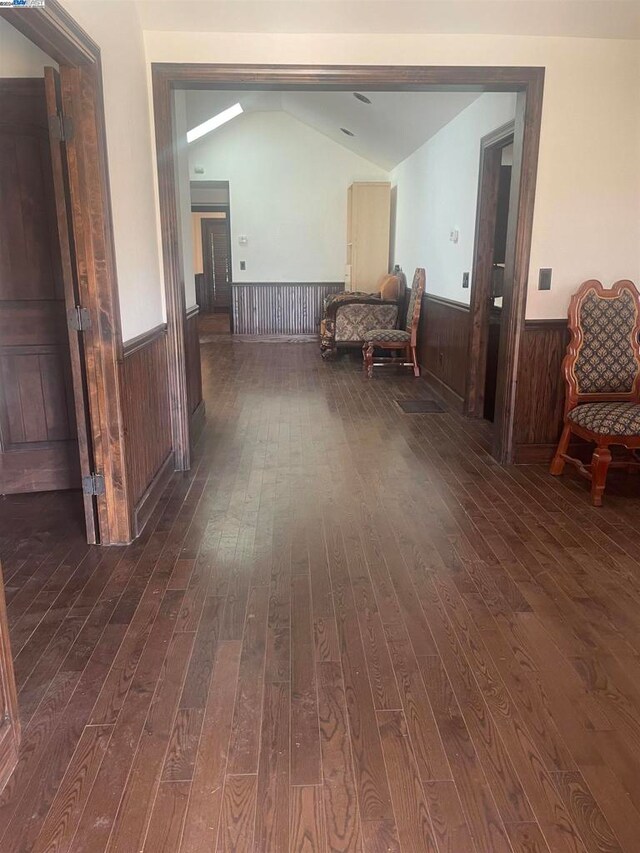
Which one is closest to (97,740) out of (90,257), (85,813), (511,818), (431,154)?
(85,813)

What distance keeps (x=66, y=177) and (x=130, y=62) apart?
991 mm

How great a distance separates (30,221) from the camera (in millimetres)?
3119

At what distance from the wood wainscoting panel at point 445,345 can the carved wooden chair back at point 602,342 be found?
165 centimetres

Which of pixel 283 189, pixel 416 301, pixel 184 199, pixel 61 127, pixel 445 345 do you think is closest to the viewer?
pixel 61 127

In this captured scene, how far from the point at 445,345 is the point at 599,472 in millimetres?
2891

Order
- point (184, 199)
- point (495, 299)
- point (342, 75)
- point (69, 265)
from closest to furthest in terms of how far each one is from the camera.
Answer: point (69, 265) < point (342, 75) < point (184, 199) < point (495, 299)

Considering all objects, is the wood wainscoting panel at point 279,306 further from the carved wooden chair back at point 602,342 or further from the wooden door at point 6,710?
the wooden door at point 6,710

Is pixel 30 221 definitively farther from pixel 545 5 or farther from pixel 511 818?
pixel 511 818

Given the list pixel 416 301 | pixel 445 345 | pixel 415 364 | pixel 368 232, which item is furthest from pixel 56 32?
pixel 368 232

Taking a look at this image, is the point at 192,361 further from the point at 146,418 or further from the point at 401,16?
the point at 401,16

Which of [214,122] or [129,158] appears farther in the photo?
[214,122]

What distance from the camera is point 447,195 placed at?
5.91 meters

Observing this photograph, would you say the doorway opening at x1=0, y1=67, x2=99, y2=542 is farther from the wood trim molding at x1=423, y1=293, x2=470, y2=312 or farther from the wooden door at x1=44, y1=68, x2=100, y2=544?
the wood trim molding at x1=423, y1=293, x2=470, y2=312

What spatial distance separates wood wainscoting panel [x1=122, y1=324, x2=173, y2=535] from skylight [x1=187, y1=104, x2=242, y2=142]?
5.87 metres
